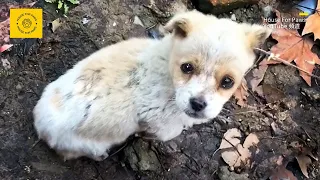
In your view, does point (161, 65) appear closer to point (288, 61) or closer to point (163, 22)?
point (163, 22)

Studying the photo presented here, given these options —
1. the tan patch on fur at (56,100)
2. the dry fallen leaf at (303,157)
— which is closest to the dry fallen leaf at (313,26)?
the dry fallen leaf at (303,157)

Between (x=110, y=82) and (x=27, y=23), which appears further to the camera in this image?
(x=27, y=23)

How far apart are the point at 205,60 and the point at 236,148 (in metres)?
1.47

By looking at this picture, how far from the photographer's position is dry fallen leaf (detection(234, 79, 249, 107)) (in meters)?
4.89

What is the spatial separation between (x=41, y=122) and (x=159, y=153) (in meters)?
1.03

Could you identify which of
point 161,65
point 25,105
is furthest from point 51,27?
point 161,65

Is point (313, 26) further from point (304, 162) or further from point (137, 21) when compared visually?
point (137, 21)

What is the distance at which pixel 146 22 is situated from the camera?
501 cm

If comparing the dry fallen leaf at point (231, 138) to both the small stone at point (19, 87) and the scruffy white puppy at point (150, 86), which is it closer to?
the scruffy white puppy at point (150, 86)

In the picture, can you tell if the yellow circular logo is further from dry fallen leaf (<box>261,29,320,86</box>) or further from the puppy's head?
dry fallen leaf (<box>261,29,320,86</box>)

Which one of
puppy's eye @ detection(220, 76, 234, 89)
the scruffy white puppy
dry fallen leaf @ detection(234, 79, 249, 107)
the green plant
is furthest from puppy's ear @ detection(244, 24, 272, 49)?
the green plant

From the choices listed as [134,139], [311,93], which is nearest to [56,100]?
[134,139]

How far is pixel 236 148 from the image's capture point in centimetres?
474

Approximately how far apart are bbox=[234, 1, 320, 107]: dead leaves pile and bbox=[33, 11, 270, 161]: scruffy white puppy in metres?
1.13
